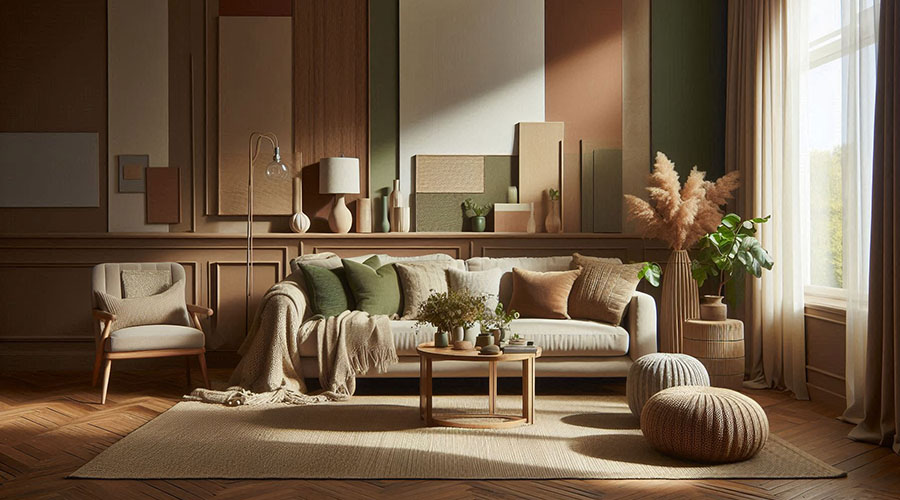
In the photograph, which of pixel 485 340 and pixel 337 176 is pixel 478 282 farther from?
pixel 337 176

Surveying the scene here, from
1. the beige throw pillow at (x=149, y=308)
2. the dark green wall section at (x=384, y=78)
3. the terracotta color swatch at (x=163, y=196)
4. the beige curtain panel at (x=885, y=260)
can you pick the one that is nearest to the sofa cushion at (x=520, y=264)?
the dark green wall section at (x=384, y=78)

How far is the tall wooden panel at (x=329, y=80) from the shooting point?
239 inches

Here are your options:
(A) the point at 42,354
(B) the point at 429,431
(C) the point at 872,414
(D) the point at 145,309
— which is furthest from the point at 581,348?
(A) the point at 42,354

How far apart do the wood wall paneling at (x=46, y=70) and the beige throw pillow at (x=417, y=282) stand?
106 inches

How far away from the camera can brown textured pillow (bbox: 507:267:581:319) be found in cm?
520

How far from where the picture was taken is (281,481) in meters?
3.21

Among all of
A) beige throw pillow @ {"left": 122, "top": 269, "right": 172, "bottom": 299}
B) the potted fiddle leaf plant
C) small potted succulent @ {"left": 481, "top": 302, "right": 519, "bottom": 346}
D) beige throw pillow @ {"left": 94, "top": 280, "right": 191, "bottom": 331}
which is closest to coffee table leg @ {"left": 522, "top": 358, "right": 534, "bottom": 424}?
small potted succulent @ {"left": 481, "top": 302, "right": 519, "bottom": 346}

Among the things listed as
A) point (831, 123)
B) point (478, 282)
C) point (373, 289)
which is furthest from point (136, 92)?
point (831, 123)

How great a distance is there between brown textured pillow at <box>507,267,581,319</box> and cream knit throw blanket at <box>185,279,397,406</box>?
100 cm

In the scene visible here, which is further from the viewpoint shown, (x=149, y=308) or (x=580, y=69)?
(x=580, y=69)

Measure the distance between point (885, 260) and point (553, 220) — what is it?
8.38ft

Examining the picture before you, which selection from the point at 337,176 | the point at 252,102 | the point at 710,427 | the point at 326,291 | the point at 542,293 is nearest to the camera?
the point at 710,427

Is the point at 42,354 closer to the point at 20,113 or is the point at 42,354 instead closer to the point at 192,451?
the point at 20,113

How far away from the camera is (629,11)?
6.16 meters
